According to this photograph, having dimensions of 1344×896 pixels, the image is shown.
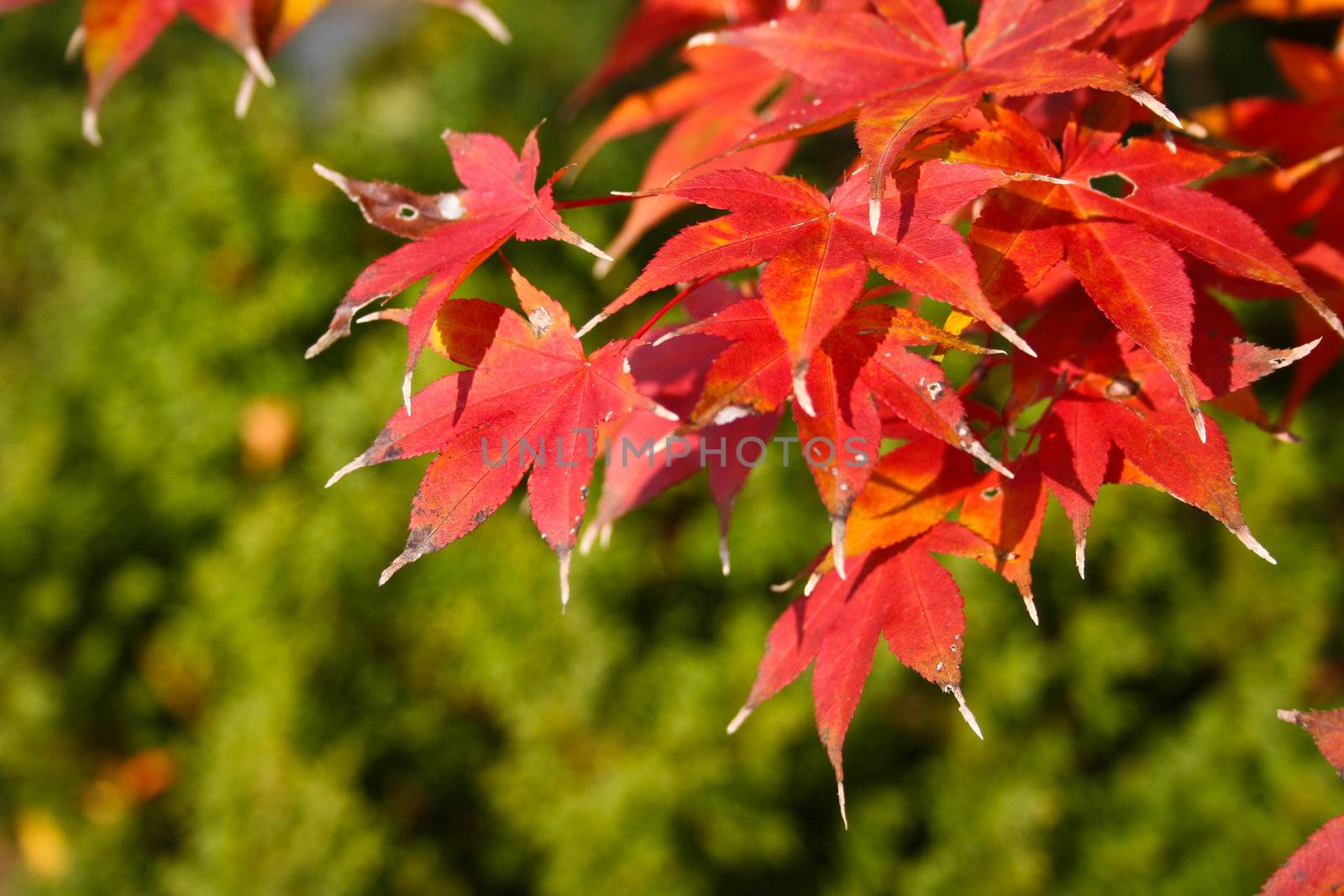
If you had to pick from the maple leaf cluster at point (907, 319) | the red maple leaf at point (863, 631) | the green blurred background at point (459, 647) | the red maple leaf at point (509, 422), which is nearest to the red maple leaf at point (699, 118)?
the maple leaf cluster at point (907, 319)

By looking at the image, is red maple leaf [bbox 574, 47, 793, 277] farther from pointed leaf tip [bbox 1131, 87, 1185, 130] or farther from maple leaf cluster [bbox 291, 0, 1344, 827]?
pointed leaf tip [bbox 1131, 87, 1185, 130]

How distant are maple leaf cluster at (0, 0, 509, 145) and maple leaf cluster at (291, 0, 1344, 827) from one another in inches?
9.3

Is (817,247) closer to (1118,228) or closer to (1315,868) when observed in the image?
(1118,228)

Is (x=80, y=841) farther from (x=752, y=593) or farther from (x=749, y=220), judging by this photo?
(x=749, y=220)

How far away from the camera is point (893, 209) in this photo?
1.95 feet

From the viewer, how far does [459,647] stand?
2059 mm

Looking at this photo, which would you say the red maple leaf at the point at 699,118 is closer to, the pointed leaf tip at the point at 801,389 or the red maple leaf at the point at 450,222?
the red maple leaf at the point at 450,222

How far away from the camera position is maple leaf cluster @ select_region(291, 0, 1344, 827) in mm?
581

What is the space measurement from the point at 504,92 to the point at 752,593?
62.0 inches

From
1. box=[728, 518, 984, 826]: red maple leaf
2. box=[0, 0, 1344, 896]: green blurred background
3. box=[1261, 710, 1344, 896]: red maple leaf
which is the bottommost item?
box=[0, 0, 1344, 896]: green blurred background

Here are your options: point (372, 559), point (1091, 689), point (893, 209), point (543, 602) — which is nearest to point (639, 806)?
point (543, 602)

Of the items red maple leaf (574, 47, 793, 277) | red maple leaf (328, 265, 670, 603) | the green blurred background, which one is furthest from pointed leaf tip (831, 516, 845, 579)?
the green blurred background

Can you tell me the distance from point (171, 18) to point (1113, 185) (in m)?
1.52

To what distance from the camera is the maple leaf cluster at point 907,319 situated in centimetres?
58
